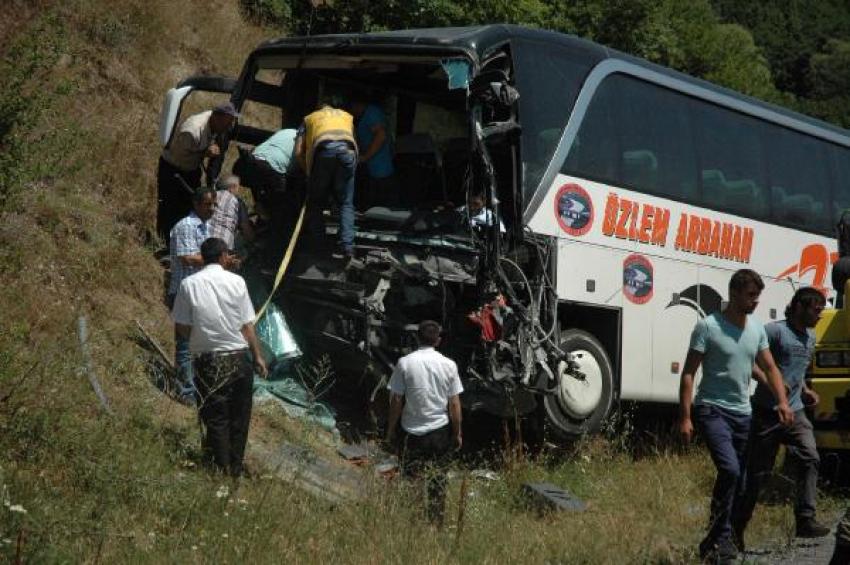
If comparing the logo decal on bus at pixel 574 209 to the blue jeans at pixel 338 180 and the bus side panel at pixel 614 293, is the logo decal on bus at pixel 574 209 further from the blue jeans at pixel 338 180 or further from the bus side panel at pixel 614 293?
the blue jeans at pixel 338 180

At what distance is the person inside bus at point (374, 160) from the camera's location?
471 inches

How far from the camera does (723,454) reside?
805cm

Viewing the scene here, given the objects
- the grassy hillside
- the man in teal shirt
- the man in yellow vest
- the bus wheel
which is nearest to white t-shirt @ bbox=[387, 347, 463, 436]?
the grassy hillside

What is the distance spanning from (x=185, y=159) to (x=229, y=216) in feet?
4.02

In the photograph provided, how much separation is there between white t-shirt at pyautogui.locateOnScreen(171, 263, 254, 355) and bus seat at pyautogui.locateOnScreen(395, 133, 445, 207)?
11.2 ft

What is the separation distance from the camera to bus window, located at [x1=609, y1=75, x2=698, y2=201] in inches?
473

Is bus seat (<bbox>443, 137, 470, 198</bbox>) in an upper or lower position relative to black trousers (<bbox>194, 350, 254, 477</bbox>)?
upper

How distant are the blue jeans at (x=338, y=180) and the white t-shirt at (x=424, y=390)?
2.44 m

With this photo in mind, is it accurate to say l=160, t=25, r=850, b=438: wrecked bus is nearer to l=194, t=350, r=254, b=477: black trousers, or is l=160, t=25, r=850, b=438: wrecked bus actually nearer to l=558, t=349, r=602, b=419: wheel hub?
l=558, t=349, r=602, b=419: wheel hub

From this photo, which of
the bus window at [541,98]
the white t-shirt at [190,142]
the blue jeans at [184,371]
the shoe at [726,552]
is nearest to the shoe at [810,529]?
the shoe at [726,552]

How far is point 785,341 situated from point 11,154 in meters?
6.58

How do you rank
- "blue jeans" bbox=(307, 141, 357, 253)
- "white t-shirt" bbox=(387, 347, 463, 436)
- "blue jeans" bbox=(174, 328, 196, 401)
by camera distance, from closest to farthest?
"white t-shirt" bbox=(387, 347, 463, 436)
"blue jeans" bbox=(174, 328, 196, 401)
"blue jeans" bbox=(307, 141, 357, 253)

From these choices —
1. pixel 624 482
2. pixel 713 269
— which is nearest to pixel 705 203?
pixel 713 269

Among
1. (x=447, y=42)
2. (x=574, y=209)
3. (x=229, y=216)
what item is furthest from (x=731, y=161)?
(x=229, y=216)
